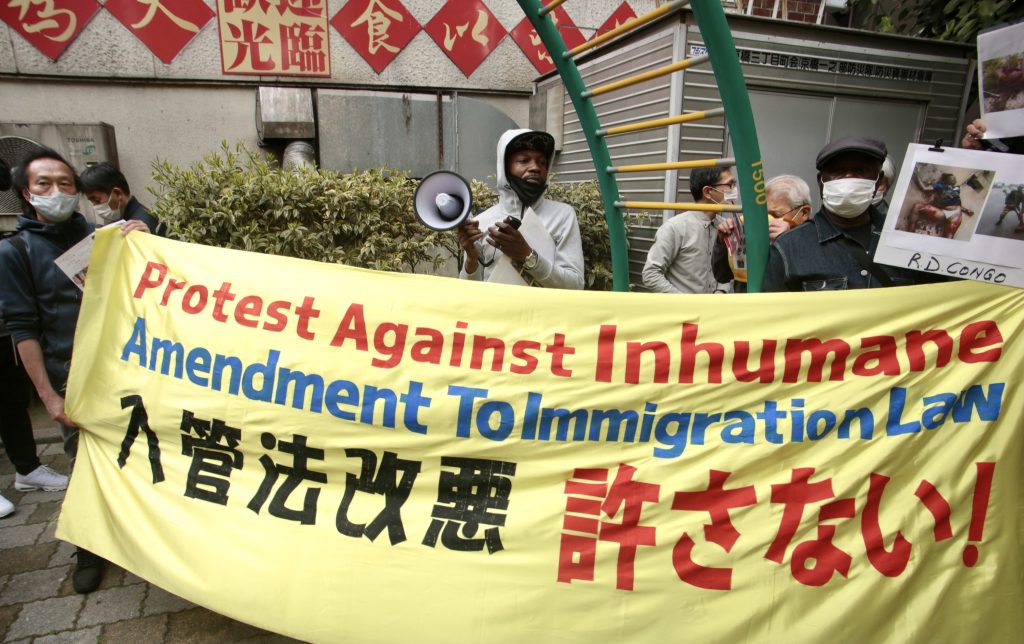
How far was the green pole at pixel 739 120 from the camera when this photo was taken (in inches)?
77.5

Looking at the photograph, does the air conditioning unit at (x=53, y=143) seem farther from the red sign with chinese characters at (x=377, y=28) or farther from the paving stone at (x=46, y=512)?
the paving stone at (x=46, y=512)

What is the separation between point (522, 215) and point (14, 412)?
3.30 meters

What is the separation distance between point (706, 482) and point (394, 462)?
40.3 inches

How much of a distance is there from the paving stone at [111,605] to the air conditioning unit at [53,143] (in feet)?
13.2

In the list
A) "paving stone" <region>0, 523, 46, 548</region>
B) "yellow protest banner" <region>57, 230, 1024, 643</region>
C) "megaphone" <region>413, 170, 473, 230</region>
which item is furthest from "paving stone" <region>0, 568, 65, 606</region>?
"megaphone" <region>413, 170, 473, 230</region>

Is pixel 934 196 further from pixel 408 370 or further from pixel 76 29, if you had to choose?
pixel 76 29

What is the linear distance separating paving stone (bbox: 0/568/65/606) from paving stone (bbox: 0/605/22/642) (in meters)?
0.04

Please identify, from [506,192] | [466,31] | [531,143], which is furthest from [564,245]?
[466,31]

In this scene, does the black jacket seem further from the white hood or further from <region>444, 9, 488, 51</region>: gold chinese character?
<region>444, 9, 488, 51</region>: gold chinese character

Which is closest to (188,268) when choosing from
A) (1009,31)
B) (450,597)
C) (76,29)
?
(450,597)

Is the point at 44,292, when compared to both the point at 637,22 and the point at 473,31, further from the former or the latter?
the point at 473,31

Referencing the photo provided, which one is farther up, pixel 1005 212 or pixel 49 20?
pixel 49 20

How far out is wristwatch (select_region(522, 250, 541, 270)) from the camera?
263cm

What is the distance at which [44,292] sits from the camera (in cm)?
264
